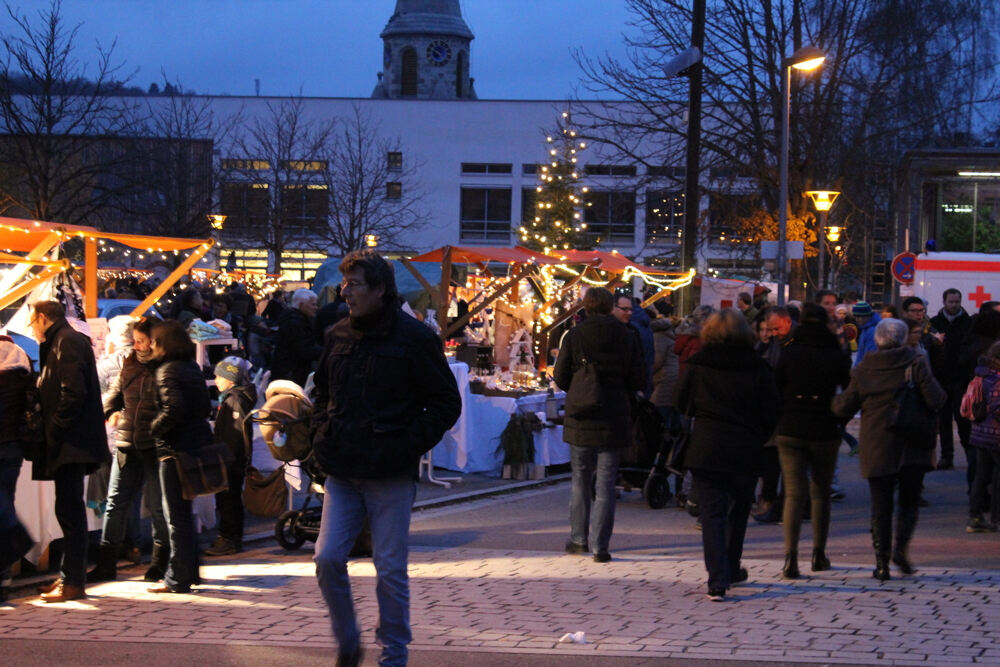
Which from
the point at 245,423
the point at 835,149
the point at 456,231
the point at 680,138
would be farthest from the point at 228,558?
the point at 456,231

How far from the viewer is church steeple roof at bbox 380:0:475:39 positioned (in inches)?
3460

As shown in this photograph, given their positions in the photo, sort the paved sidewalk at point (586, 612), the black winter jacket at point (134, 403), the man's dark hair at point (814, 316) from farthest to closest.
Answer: the man's dark hair at point (814, 316) → the black winter jacket at point (134, 403) → the paved sidewalk at point (586, 612)

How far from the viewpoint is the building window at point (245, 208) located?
40.0 meters

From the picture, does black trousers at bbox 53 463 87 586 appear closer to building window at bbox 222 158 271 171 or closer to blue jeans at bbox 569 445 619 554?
blue jeans at bbox 569 445 619 554

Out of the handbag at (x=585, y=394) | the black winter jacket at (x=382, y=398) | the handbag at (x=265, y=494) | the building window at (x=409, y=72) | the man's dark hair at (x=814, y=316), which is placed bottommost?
the handbag at (x=265, y=494)

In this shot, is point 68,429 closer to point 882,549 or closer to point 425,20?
point 882,549

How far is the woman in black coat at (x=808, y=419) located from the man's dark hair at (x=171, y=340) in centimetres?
389

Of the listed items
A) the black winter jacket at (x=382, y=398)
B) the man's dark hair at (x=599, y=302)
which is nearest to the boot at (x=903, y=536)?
the man's dark hair at (x=599, y=302)

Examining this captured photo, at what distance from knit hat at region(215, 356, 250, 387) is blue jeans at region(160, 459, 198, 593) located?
65.1 inches

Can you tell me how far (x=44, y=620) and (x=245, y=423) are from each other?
241 centimetres

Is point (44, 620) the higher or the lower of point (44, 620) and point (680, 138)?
the lower

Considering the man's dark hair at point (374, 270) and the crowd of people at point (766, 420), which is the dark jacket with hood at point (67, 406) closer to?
the man's dark hair at point (374, 270)

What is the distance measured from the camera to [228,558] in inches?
356

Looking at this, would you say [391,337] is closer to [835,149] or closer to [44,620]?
[44,620]
